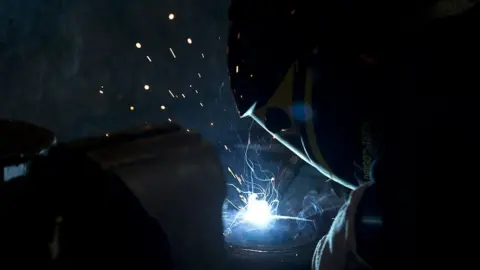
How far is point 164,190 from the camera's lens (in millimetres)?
1208

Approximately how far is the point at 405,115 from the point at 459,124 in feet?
0.34

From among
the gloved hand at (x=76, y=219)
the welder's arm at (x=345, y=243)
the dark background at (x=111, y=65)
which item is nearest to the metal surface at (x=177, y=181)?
the gloved hand at (x=76, y=219)

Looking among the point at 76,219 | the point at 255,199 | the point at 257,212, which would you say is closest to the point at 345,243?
the point at 76,219

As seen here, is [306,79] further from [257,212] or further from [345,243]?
[257,212]

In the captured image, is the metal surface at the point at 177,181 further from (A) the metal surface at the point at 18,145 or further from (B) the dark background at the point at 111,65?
(B) the dark background at the point at 111,65

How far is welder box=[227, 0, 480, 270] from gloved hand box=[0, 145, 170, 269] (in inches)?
18.6

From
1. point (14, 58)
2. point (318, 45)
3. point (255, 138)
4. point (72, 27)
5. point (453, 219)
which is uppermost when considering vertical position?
point (72, 27)

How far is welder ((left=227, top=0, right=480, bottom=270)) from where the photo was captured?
43.3 inches

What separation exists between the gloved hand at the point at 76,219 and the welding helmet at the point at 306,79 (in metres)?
0.56

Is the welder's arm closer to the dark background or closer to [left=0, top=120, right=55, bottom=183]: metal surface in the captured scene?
[left=0, top=120, right=55, bottom=183]: metal surface

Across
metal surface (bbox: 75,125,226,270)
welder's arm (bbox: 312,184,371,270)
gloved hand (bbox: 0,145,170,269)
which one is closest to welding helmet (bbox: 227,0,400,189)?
welder's arm (bbox: 312,184,371,270)

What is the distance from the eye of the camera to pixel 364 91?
1.33 metres

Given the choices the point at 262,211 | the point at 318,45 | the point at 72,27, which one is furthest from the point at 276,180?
the point at 318,45

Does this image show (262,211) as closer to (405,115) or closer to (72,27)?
(72,27)
